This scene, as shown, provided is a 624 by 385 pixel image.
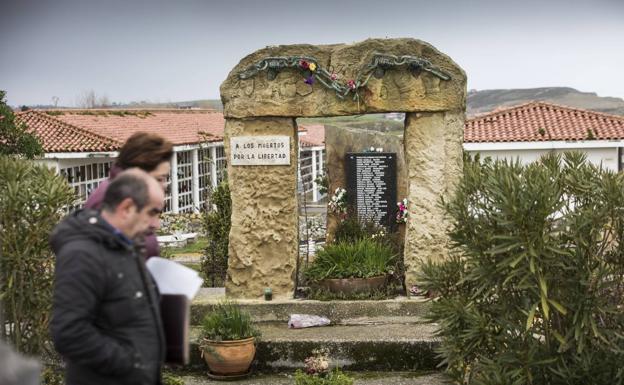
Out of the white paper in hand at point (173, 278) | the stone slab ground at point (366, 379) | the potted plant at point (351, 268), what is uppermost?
the white paper in hand at point (173, 278)

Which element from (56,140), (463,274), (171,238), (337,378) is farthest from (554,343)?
(56,140)

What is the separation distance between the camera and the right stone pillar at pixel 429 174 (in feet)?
36.1

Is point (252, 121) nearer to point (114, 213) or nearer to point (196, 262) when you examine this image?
point (114, 213)

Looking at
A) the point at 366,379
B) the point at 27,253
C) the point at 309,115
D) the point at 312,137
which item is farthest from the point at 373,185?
the point at 312,137

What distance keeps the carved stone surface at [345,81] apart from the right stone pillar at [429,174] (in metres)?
0.19

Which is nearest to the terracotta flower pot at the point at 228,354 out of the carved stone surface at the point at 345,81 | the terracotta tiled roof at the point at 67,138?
the carved stone surface at the point at 345,81

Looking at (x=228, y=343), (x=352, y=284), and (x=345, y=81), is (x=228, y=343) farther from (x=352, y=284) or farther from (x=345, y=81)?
(x=345, y=81)

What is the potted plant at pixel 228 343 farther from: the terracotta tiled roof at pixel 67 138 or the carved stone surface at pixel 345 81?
the terracotta tiled roof at pixel 67 138

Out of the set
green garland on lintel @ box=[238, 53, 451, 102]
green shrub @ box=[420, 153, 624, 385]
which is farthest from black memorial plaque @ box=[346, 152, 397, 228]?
green shrub @ box=[420, 153, 624, 385]

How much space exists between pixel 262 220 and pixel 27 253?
416 cm

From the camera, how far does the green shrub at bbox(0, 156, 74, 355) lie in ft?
24.4

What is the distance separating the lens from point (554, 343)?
22.2ft

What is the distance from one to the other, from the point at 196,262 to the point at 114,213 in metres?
16.0

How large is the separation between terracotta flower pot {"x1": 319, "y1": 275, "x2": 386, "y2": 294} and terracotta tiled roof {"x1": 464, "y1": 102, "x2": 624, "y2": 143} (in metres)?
21.5
